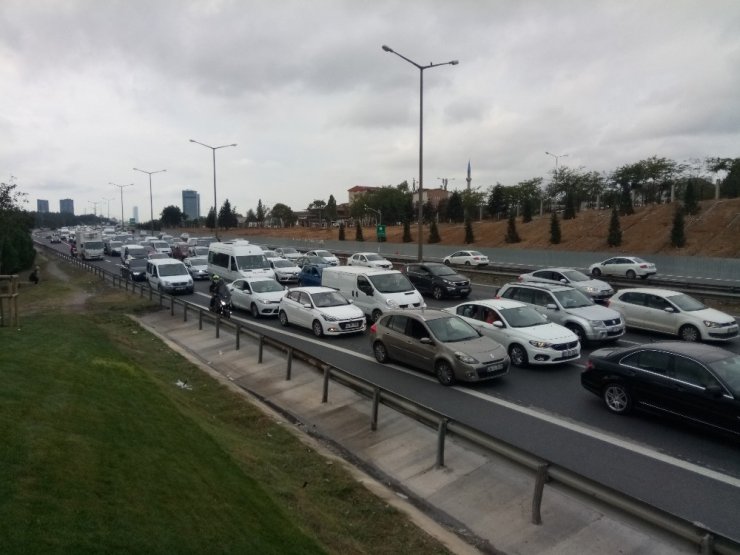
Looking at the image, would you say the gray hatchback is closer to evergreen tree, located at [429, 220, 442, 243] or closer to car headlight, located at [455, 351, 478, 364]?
car headlight, located at [455, 351, 478, 364]

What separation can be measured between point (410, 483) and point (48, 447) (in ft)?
15.0

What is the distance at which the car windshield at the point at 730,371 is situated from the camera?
8.43 metres

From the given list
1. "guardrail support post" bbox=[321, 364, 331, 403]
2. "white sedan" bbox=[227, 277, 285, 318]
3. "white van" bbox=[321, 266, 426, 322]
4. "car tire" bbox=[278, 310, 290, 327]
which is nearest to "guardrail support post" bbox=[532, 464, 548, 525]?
"guardrail support post" bbox=[321, 364, 331, 403]

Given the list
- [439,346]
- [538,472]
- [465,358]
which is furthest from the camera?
[439,346]

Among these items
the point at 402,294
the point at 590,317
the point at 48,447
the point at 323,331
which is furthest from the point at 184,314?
the point at 48,447

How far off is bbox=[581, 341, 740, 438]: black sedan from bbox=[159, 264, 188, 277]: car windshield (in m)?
23.0

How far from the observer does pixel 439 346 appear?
40.2 ft

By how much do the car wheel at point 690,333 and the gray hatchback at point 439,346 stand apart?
6.79m

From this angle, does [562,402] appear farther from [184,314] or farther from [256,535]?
[184,314]

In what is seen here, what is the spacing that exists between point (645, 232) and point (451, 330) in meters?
47.9

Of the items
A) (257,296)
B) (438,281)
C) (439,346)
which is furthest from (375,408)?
(438,281)

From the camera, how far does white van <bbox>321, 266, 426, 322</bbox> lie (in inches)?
736

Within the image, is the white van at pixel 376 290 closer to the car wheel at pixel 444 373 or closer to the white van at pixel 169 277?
the car wheel at pixel 444 373

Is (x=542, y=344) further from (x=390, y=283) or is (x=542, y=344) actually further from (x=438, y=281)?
(x=438, y=281)
